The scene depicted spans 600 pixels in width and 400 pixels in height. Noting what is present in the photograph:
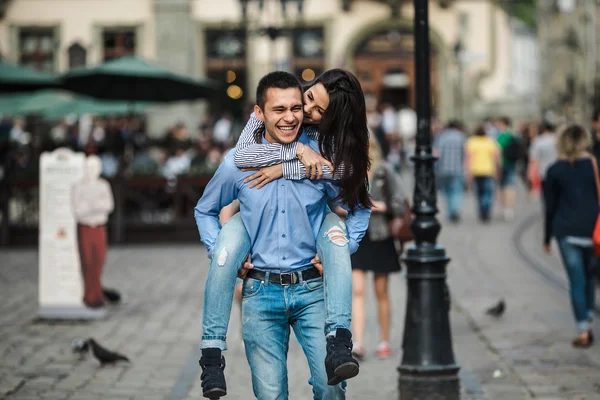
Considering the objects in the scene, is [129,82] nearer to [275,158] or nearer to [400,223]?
[400,223]

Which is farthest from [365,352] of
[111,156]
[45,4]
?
[45,4]

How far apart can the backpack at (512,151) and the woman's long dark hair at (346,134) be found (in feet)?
58.7

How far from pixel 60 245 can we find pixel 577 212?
16.0 feet

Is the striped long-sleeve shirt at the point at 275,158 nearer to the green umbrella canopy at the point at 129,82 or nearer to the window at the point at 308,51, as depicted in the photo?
the green umbrella canopy at the point at 129,82

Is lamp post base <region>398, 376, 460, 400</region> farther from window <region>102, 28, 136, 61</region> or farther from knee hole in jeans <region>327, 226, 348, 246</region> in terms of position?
window <region>102, 28, 136, 61</region>

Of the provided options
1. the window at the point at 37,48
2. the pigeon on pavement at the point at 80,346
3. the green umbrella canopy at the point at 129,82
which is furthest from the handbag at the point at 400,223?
the window at the point at 37,48

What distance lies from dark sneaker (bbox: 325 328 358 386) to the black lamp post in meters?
2.84

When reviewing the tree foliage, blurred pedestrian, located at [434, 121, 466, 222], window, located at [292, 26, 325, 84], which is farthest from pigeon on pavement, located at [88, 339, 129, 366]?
the tree foliage

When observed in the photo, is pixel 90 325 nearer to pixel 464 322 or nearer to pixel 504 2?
pixel 464 322

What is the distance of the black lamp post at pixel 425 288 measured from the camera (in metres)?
7.61

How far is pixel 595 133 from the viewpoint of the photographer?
1032 centimetres

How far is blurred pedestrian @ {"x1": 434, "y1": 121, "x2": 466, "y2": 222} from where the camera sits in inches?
834

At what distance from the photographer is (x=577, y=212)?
917 centimetres

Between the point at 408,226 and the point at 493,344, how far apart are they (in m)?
1.47
